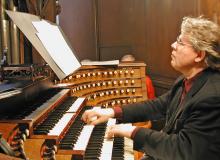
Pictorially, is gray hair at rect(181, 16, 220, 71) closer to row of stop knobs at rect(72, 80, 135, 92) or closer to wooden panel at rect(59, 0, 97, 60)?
row of stop knobs at rect(72, 80, 135, 92)

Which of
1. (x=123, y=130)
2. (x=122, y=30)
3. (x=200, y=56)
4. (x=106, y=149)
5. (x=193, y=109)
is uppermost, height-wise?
(x=122, y=30)

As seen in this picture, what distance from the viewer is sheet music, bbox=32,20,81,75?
2.35 m

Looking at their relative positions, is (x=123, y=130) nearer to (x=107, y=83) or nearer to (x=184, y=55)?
(x=184, y=55)

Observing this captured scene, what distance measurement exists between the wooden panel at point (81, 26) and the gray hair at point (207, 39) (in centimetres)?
428

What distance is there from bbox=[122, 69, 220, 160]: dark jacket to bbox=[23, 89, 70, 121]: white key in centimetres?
59

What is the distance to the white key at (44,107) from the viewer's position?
195cm

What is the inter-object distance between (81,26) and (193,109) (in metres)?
4.56

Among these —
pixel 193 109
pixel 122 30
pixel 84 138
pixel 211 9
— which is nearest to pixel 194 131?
pixel 193 109

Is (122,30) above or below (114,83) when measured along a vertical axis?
above

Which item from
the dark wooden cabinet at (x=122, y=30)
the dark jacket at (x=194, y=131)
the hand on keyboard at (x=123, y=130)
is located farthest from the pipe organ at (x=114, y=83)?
the dark jacket at (x=194, y=131)

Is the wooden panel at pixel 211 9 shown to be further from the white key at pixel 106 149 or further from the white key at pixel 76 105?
the white key at pixel 106 149

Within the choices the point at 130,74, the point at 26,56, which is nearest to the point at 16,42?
the point at 26,56

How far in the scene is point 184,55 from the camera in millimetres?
1980

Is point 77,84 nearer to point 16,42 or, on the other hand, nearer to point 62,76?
point 16,42
